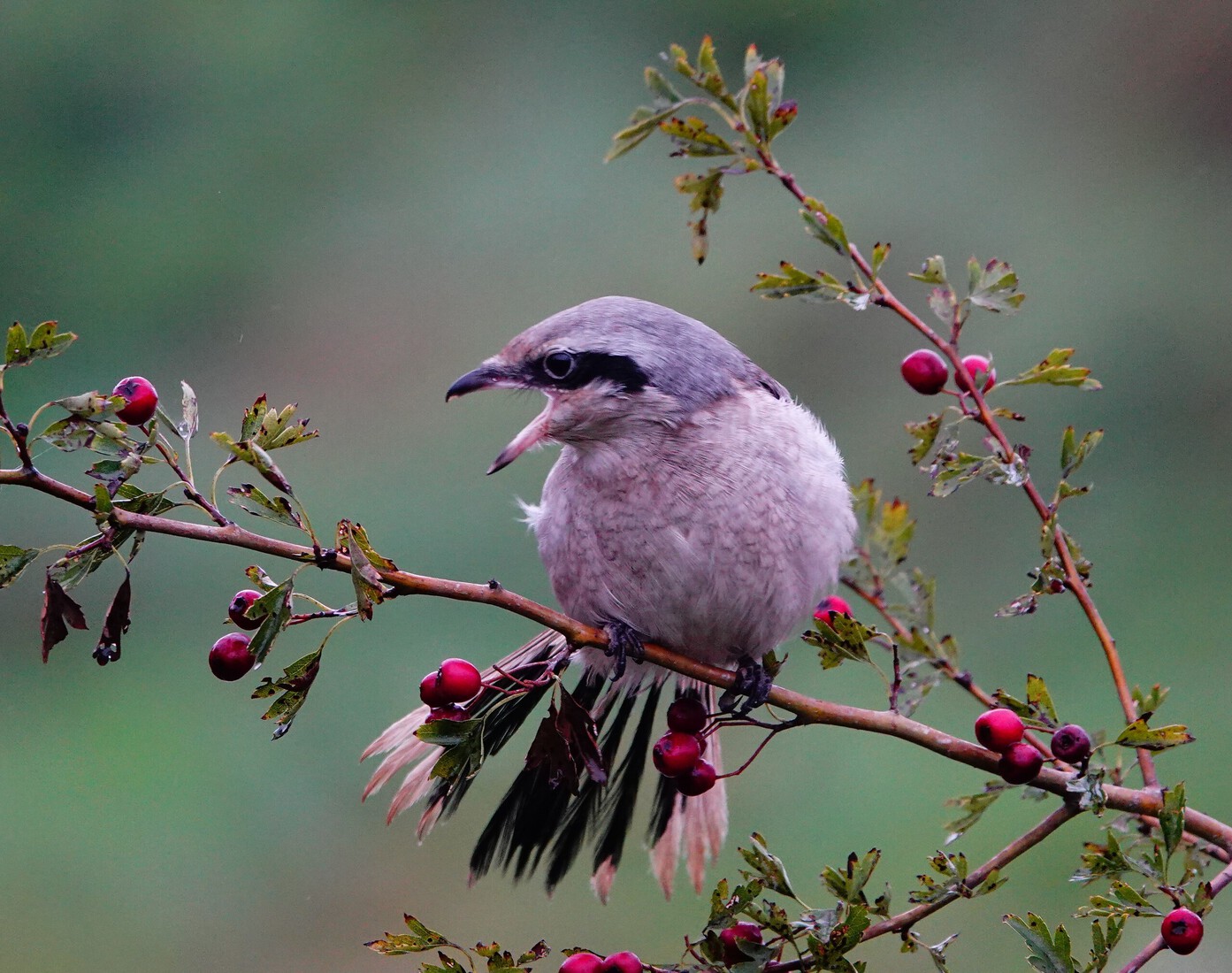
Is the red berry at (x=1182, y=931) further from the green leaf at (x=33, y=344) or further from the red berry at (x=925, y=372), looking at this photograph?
the green leaf at (x=33, y=344)

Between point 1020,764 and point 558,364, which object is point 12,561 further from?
point 1020,764

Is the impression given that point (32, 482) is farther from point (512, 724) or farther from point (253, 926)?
point (253, 926)

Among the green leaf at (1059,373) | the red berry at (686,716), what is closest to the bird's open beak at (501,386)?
the red berry at (686,716)

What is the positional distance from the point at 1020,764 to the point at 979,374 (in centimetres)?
44

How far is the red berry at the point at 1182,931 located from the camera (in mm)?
1050

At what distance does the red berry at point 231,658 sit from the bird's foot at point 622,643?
0.64m

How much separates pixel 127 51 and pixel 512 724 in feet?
12.5

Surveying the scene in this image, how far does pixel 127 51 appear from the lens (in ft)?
14.4

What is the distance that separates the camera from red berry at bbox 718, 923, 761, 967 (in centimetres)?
112

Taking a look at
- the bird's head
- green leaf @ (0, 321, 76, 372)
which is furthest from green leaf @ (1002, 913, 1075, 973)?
green leaf @ (0, 321, 76, 372)

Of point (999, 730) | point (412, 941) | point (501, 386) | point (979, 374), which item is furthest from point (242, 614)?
point (979, 374)

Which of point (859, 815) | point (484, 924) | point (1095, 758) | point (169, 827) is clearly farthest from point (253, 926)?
point (1095, 758)

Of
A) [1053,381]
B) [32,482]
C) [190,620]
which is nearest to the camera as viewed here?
[32,482]

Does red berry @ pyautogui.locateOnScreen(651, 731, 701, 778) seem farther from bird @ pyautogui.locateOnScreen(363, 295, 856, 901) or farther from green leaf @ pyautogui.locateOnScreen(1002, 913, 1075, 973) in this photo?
green leaf @ pyautogui.locateOnScreen(1002, 913, 1075, 973)
